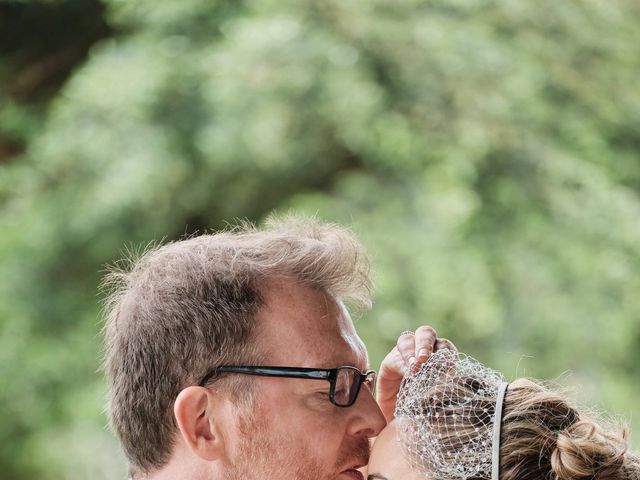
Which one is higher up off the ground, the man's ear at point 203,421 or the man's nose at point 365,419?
the man's ear at point 203,421

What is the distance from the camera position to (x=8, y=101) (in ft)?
18.0

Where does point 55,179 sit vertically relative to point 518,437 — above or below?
below

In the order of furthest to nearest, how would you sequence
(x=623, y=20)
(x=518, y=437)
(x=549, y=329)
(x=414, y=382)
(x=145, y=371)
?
(x=623, y=20) → (x=549, y=329) → (x=145, y=371) → (x=414, y=382) → (x=518, y=437)

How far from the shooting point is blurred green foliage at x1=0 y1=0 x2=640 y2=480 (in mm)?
5105

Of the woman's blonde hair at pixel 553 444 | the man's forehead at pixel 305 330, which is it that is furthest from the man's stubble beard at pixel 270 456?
the woman's blonde hair at pixel 553 444

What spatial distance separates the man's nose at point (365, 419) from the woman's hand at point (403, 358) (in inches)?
4.4

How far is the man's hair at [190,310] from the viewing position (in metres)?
2.11

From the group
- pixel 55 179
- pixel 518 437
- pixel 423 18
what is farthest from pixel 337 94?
pixel 518 437

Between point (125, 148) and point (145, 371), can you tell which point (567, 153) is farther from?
point (145, 371)

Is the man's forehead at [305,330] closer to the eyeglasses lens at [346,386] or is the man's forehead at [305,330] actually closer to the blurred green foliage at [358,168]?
the eyeglasses lens at [346,386]

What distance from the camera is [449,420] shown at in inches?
74.9

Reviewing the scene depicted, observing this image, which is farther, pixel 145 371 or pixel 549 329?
pixel 549 329

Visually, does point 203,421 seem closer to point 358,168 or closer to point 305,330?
point 305,330

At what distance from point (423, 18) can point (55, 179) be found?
2.23 metres
